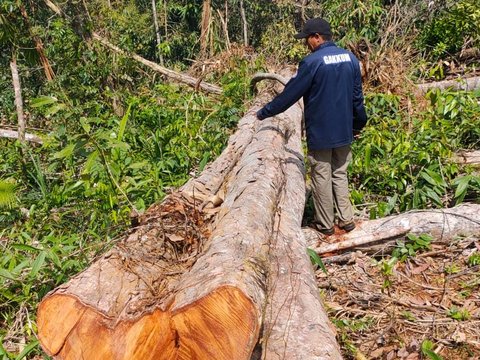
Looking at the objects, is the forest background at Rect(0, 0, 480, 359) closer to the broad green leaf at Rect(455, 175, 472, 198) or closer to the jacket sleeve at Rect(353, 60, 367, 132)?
the broad green leaf at Rect(455, 175, 472, 198)

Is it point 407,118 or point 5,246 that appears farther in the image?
point 407,118

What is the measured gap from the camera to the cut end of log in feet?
5.96

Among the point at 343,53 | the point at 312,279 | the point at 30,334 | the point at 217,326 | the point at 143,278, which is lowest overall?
the point at 30,334

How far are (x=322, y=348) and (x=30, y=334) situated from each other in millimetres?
1860

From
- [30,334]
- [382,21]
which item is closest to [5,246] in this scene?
[30,334]

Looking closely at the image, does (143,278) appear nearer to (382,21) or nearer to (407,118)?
(407,118)

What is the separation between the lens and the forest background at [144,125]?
3.55 m

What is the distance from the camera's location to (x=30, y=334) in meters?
2.97

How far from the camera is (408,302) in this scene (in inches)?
128

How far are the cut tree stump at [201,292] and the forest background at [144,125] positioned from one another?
0.53 m

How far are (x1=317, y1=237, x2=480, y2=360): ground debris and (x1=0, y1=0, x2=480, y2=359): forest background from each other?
0.67m

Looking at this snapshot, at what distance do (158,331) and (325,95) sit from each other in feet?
8.10

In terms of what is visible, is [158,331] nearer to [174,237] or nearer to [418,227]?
[174,237]

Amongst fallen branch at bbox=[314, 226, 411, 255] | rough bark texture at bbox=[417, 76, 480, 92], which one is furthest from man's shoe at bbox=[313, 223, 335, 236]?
rough bark texture at bbox=[417, 76, 480, 92]
